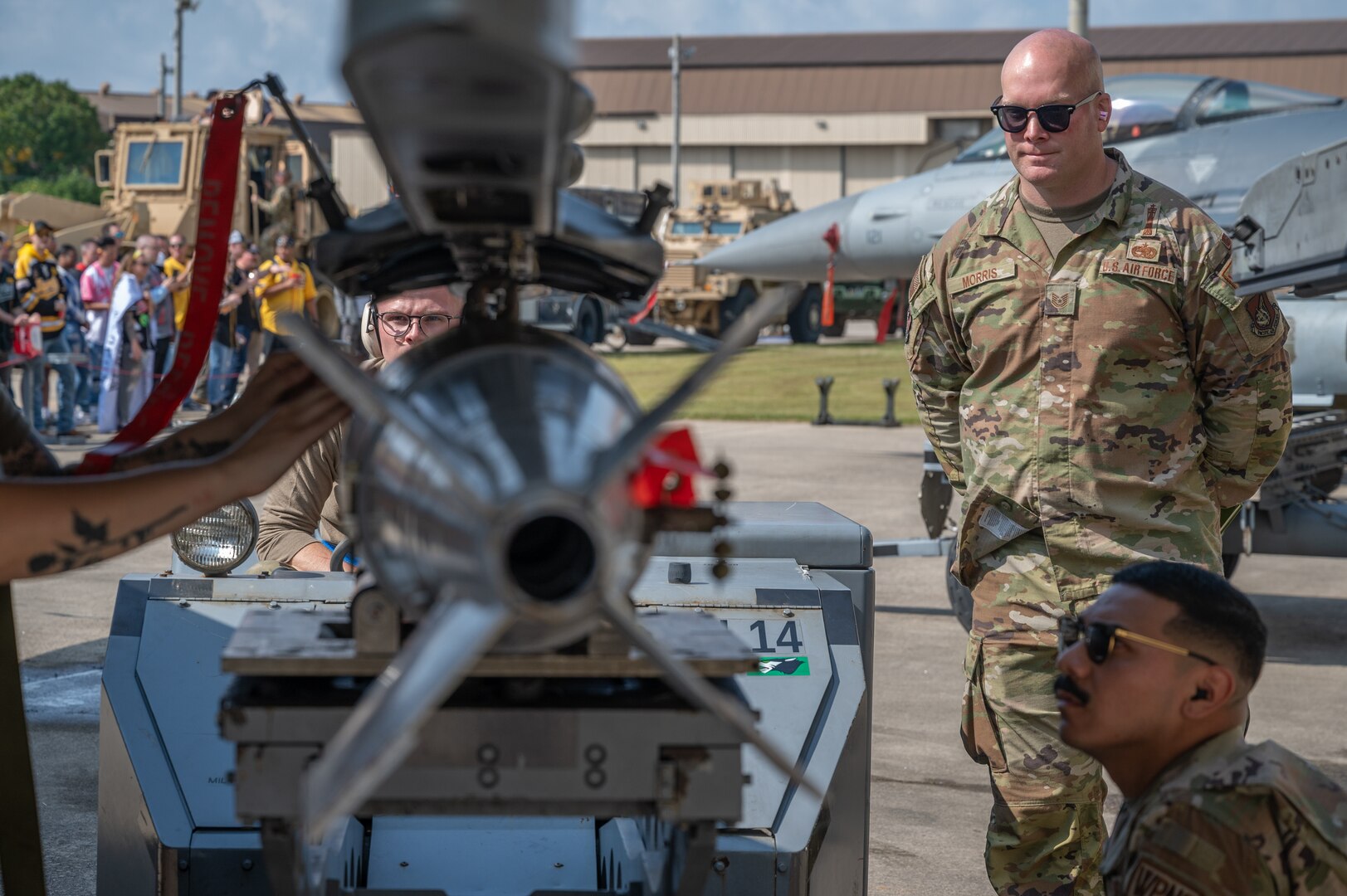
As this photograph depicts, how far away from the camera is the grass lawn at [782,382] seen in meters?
18.1

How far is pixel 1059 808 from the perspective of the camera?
11.3 feet

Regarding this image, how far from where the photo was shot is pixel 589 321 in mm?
Result: 26078

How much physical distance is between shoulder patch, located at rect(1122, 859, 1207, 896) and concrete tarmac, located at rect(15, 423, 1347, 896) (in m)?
2.39

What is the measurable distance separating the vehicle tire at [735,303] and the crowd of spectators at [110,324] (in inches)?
435

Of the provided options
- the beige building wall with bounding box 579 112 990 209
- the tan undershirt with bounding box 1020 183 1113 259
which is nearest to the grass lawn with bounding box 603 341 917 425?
the tan undershirt with bounding box 1020 183 1113 259

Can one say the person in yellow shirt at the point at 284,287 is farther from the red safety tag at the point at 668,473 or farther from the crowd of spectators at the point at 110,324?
the red safety tag at the point at 668,473

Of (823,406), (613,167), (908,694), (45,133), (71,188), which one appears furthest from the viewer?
(45,133)

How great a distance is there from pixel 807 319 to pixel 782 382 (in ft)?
26.4

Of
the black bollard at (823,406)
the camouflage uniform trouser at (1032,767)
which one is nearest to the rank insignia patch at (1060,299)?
the camouflage uniform trouser at (1032,767)

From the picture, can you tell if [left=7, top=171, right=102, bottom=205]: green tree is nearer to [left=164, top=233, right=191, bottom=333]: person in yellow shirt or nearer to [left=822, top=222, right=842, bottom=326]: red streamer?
[left=164, top=233, right=191, bottom=333]: person in yellow shirt

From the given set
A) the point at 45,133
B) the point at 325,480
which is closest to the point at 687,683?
the point at 325,480

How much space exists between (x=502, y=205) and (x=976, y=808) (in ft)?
13.2

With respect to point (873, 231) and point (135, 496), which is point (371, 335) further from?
point (873, 231)

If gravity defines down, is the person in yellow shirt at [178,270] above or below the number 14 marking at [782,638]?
above
